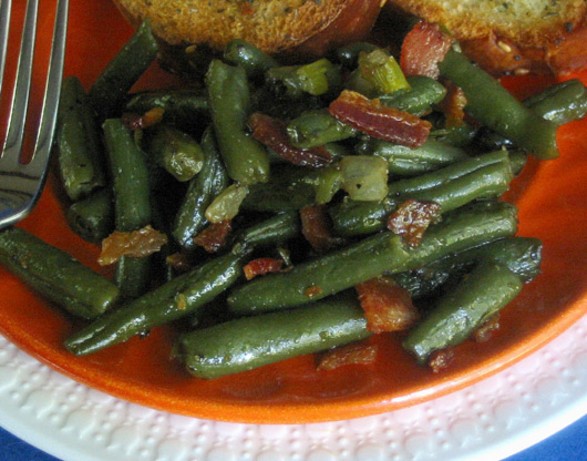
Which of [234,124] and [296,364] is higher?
[234,124]

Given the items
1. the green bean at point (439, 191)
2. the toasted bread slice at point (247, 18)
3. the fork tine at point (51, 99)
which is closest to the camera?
the green bean at point (439, 191)

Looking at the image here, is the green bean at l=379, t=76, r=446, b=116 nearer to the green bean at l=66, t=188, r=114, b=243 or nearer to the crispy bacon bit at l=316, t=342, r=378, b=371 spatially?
the crispy bacon bit at l=316, t=342, r=378, b=371

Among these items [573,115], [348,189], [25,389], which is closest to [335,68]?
[348,189]

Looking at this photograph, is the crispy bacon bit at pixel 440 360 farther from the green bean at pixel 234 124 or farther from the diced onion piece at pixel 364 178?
the green bean at pixel 234 124

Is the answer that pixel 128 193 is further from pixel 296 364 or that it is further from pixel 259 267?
pixel 296 364

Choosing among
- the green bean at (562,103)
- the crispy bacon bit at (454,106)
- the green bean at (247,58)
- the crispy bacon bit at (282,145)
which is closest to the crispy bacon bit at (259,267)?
the crispy bacon bit at (282,145)

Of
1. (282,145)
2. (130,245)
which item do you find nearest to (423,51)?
(282,145)
